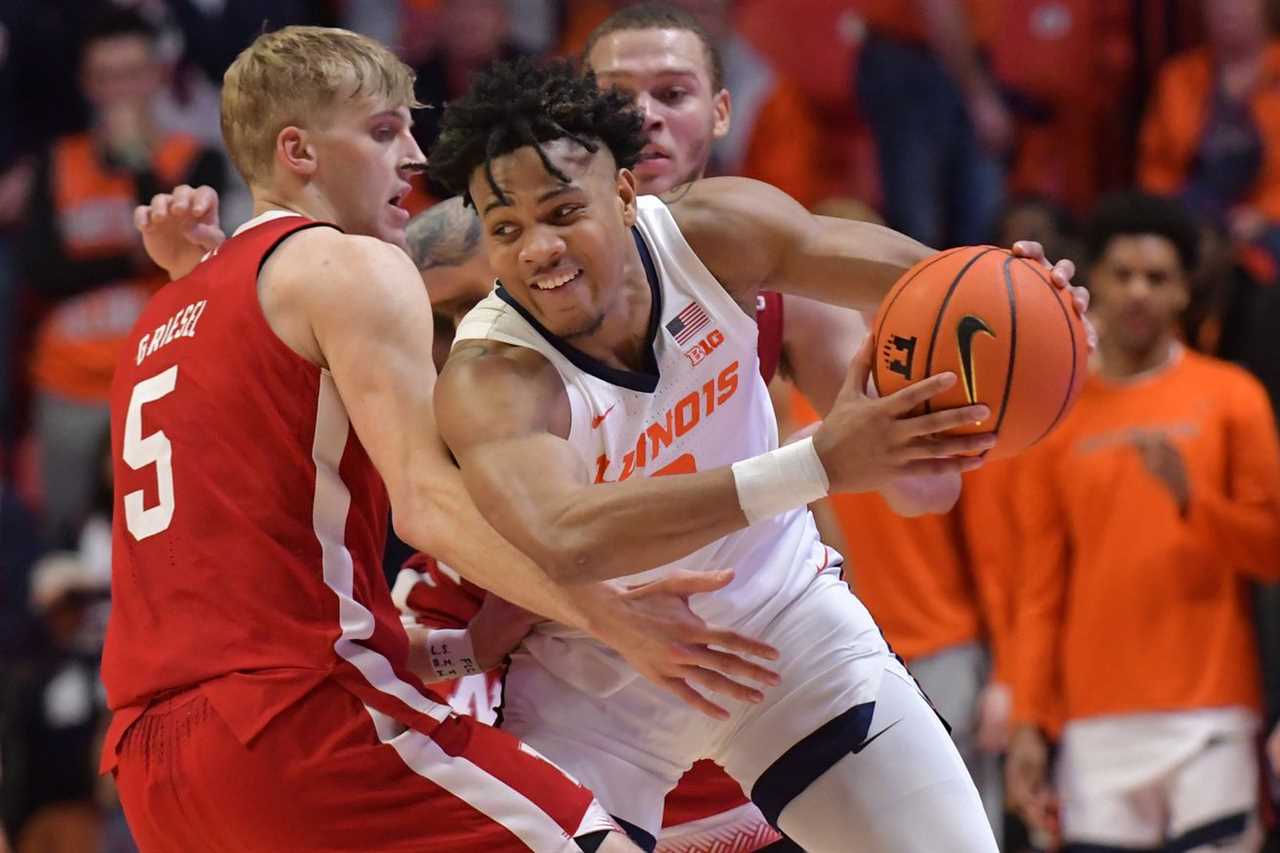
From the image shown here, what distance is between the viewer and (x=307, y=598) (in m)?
3.83

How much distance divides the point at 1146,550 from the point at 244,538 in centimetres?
392

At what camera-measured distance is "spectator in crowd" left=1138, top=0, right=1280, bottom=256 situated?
8.94 metres

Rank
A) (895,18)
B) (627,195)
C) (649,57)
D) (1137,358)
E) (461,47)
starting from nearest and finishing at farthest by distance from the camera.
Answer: (627,195)
(649,57)
(1137,358)
(461,47)
(895,18)

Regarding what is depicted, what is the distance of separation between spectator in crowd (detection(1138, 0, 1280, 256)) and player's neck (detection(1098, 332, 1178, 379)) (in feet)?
5.75

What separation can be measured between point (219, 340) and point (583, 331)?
707 mm

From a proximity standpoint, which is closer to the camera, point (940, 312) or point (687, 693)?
point (940, 312)

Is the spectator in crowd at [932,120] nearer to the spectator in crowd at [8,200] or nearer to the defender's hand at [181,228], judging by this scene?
the spectator in crowd at [8,200]

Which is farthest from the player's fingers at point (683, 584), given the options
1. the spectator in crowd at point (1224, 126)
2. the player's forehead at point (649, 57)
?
the spectator in crowd at point (1224, 126)

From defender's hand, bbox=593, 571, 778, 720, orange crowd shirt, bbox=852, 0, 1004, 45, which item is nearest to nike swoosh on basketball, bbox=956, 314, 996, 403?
defender's hand, bbox=593, 571, 778, 720

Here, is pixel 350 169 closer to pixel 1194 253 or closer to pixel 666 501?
pixel 666 501

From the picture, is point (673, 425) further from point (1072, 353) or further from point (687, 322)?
point (1072, 353)

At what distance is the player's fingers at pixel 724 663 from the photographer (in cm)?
378

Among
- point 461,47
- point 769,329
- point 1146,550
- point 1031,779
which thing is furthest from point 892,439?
point 461,47

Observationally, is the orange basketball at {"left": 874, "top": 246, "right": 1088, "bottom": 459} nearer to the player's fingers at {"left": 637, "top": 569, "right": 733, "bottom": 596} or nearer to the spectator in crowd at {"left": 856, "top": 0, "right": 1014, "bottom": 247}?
the player's fingers at {"left": 637, "top": 569, "right": 733, "bottom": 596}
